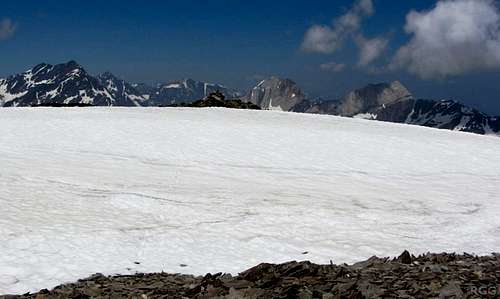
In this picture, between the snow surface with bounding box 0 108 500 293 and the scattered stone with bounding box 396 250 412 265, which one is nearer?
the scattered stone with bounding box 396 250 412 265

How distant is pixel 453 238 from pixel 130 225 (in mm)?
11667

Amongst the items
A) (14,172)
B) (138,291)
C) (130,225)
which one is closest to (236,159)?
(14,172)

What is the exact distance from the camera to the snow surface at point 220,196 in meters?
15.6

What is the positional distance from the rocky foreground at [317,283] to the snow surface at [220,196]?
113 cm

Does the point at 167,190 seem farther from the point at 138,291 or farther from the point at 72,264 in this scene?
the point at 138,291

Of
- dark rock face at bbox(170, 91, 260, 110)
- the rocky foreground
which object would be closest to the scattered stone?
the rocky foreground

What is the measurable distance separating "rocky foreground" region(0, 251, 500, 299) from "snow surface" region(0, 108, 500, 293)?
1.13 metres

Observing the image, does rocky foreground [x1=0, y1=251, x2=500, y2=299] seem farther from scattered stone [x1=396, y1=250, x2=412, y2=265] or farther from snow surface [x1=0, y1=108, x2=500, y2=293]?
snow surface [x1=0, y1=108, x2=500, y2=293]

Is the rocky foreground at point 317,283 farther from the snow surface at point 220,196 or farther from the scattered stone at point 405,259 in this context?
the snow surface at point 220,196

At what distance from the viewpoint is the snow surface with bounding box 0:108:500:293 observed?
1557 centimetres

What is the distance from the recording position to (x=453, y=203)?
2441cm

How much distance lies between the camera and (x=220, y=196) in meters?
23.3

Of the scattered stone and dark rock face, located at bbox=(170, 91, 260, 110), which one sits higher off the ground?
dark rock face, located at bbox=(170, 91, 260, 110)

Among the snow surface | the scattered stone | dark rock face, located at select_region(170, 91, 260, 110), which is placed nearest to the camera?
the scattered stone
